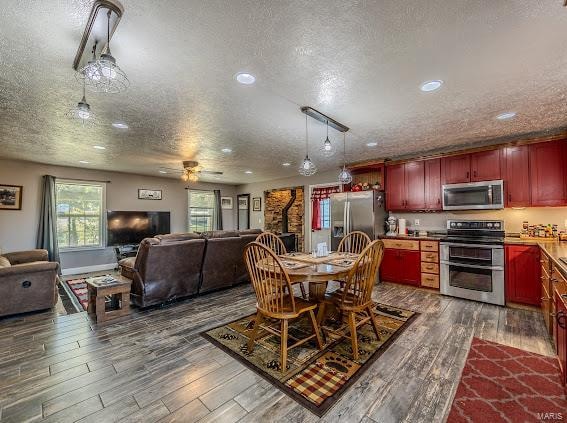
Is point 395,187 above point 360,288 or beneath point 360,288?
above

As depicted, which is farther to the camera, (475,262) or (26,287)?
(475,262)

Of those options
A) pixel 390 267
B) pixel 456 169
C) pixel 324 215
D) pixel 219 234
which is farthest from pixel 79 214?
pixel 456 169

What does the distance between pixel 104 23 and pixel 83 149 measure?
3979 mm

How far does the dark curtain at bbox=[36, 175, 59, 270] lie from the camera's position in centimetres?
576

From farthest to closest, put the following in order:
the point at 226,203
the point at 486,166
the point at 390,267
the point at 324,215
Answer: the point at 226,203 < the point at 324,215 < the point at 390,267 < the point at 486,166

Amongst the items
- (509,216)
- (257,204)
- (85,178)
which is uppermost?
(85,178)

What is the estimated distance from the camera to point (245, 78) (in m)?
2.27

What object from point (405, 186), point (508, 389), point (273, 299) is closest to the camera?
point (508, 389)

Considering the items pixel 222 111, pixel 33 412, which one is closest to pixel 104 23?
pixel 222 111

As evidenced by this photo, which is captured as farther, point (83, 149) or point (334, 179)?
point (334, 179)

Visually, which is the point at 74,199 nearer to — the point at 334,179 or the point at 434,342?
the point at 334,179

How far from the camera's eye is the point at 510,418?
1672 millimetres

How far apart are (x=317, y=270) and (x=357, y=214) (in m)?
3.09

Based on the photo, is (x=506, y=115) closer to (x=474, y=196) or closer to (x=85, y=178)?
(x=474, y=196)
